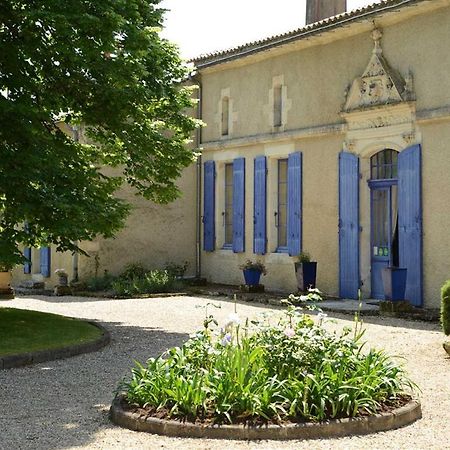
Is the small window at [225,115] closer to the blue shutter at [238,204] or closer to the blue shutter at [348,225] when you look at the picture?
the blue shutter at [238,204]

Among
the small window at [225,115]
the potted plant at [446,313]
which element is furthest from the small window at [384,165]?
the potted plant at [446,313]

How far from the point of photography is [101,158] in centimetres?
1170

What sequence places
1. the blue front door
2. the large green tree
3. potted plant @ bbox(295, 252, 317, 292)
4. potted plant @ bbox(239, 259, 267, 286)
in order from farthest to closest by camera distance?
potted plant @ bbox(239, 259, 267, 286)
potted plant @ bbox(295, 252, 317, 292)
the blue front door
the large green tree

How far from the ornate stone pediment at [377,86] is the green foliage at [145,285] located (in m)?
5.56

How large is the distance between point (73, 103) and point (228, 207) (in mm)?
7949

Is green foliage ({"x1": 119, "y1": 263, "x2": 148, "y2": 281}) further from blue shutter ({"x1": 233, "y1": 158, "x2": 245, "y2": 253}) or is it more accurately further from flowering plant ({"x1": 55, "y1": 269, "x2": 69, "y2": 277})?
blue shutter ({"x1": 233, "y1": 158, "x2": 245, "y2": 253})

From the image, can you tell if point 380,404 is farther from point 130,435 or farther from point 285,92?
point 285,92

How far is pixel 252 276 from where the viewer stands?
51.5 feet

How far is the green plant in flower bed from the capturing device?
5266mm

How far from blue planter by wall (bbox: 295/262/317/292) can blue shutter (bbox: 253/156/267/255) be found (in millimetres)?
1736

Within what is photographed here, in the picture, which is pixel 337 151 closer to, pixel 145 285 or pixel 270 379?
pixel 145 285

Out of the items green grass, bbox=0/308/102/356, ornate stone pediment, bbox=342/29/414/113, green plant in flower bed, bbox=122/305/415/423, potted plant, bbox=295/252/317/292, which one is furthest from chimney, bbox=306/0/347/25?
green plant in flower bed, bbox=122/305/415/423

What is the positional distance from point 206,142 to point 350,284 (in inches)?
230

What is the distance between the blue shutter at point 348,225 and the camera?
1396 cm
